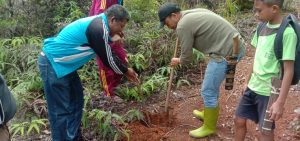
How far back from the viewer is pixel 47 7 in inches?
280

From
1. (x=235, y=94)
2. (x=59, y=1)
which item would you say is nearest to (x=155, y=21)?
(x=59, y=1)

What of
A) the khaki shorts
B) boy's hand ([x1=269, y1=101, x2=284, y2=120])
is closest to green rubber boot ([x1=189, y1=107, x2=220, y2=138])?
boy's hand ([x1=269, y1=101, x2=284, y2=120])

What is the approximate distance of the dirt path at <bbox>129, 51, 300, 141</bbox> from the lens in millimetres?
4320

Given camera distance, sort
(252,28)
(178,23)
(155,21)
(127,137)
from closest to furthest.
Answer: (178,23)
(127,137)
(155,21)
(252,28)

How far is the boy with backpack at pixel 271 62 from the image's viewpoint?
276cm

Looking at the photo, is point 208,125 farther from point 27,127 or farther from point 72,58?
point 27,127

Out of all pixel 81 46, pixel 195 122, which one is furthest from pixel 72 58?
pixel 195 122

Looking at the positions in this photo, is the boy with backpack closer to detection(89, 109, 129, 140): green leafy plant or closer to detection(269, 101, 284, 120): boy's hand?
detection(269, 101, 284, 120): boy's hand

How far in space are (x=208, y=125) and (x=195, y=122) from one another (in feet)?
1.59

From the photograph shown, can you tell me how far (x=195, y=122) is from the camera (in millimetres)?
4742

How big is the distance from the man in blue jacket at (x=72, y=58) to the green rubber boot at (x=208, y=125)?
3.05 feet

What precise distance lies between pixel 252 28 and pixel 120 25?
4.51 m

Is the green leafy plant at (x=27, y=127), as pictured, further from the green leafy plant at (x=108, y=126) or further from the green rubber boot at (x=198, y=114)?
the green rubber boot at (x=198, y=114)

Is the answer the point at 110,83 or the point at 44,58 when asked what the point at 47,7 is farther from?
the point at 44,58
